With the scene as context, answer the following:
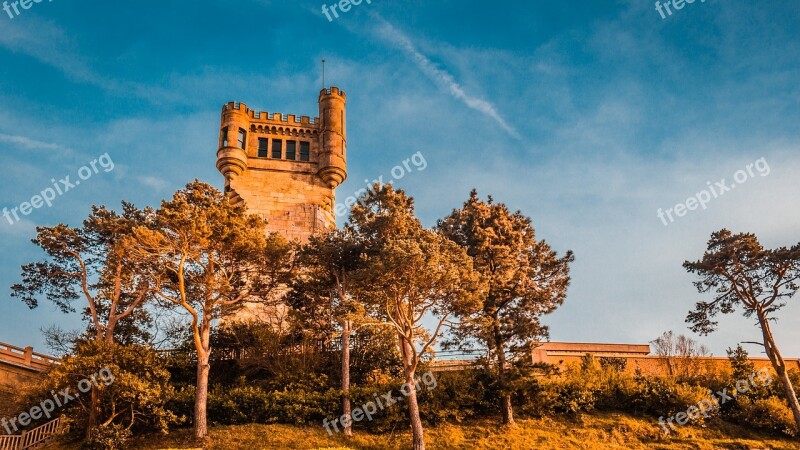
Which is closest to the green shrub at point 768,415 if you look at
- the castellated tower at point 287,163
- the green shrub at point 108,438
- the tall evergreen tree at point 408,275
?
the tall evergreen tree at point 408,275

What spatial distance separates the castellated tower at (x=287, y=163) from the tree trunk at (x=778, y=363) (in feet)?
84.4

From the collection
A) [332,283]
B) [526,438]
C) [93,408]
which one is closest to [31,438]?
[93,408]

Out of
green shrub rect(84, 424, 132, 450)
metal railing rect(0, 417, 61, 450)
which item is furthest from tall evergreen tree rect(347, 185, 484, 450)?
metal railing rect(0, 417, 61, 450)

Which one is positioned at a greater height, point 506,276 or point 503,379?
point 506,276

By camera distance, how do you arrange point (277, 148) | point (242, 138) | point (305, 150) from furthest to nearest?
1. point (305, 150)
2. point (277, 148)
3. point (242, 138)

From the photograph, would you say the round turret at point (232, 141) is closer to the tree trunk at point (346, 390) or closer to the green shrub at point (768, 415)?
the tree trunk at point (346, 390)

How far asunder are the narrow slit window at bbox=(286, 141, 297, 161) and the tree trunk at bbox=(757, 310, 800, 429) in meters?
30.3

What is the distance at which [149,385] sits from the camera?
22.5 m

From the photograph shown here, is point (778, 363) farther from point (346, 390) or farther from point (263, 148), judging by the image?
point (263, 148)

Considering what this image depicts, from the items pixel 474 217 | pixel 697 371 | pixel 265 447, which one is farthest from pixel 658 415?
pixel 265 447

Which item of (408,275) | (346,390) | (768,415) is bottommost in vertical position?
(768,415)

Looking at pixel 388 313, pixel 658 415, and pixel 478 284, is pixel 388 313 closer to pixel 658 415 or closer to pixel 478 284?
pixel 478 284

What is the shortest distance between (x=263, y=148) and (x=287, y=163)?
7.24 ft

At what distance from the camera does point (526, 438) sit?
76.8ft
